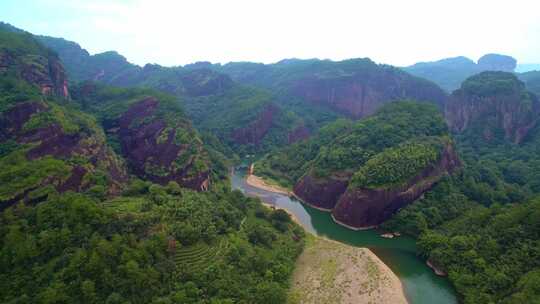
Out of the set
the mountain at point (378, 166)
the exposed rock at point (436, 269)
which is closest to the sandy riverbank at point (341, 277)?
the exposed rock at point (436, 269)

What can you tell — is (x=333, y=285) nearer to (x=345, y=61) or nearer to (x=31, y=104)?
(x=31, y=104)

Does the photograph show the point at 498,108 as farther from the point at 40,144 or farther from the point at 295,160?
the point at 40,144

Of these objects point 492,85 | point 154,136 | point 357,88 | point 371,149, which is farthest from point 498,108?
point 154,136

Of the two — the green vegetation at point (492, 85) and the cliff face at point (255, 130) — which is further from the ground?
the green vegetation at point (492, 85)

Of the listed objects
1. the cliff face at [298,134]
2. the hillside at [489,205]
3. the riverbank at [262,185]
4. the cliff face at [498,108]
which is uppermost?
the cliff face at [498,108]

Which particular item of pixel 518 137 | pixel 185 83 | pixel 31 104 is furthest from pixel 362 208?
pixel 185 83

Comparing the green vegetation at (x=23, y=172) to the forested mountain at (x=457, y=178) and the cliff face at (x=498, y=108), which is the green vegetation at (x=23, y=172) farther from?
the cliff face at (x=498, y=108)
